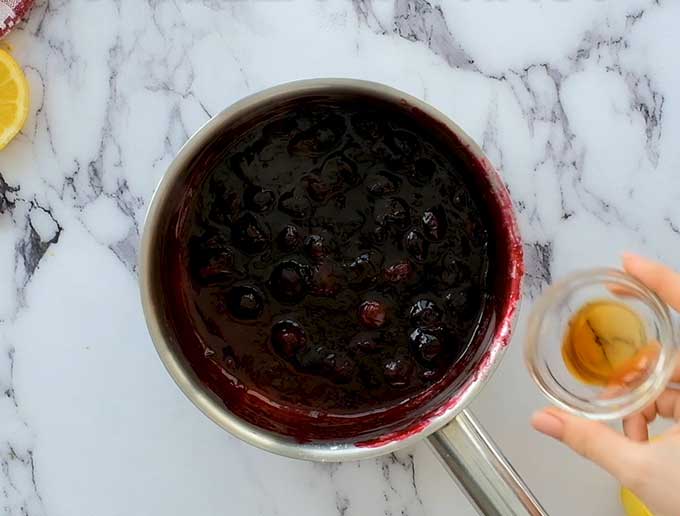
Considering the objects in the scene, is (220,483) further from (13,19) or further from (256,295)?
(13,19)

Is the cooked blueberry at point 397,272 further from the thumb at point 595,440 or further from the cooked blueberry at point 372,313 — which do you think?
the thumb at point 595,440

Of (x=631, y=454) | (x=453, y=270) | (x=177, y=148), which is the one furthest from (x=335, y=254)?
(x=631, y=454)

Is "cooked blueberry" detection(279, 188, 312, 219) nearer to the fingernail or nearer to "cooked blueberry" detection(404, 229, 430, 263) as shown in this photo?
"cooked blueberry" detection(404, 229, 430, 263)

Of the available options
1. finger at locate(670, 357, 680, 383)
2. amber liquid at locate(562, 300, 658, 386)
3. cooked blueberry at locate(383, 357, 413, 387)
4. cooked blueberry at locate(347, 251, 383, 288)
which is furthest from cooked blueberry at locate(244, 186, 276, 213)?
finger at locate(670, 357, 680, 383)

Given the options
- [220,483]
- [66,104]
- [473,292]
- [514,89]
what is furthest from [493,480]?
[66,104]

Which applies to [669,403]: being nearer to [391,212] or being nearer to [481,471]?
[481,471]

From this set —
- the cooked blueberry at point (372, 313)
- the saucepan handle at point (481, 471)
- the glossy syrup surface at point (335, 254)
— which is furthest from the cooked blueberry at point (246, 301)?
the saucepan handle at point (481, 471)
